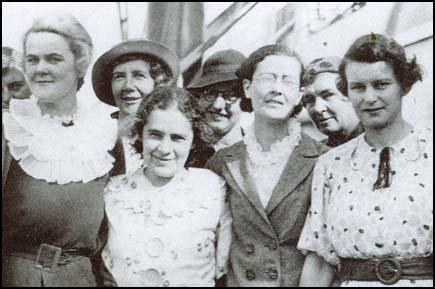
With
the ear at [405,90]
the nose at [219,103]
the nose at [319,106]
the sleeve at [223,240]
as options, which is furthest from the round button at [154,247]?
the ear at [405,90]

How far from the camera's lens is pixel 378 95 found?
4.42 ft

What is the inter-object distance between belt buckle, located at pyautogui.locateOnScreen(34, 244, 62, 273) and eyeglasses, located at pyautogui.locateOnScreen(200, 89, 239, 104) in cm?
61

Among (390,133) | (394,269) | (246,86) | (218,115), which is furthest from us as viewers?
(218,115)

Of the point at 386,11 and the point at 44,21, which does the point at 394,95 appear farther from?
the point at 44,21

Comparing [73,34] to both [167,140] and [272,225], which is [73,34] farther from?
[272,225]

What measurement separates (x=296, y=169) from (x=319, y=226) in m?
0.17

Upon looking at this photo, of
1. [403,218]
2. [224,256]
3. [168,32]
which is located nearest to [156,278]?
[224,256]

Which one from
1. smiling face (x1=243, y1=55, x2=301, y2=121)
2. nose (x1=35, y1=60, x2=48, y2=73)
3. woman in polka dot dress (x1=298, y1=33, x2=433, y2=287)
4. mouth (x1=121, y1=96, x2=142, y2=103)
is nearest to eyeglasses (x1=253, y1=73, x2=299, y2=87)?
smiling face (x1=243, y1=55, x2=301, y2=121)

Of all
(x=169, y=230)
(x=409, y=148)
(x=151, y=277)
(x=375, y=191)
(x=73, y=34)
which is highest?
(x=73, y=34)

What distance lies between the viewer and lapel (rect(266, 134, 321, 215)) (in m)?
1.40

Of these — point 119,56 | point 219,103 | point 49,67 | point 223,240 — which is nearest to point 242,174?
point 223,240

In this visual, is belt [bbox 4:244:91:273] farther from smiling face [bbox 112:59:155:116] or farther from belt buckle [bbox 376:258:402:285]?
belt buckle [bbox 376:258:402:285]

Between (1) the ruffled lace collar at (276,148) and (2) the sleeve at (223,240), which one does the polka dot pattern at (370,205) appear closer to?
(1) the ruffled lace collar at (276,148)

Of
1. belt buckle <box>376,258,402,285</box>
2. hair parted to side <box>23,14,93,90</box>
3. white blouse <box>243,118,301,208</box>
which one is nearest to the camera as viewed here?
belt buckle <box>376,258,402,285</box>
